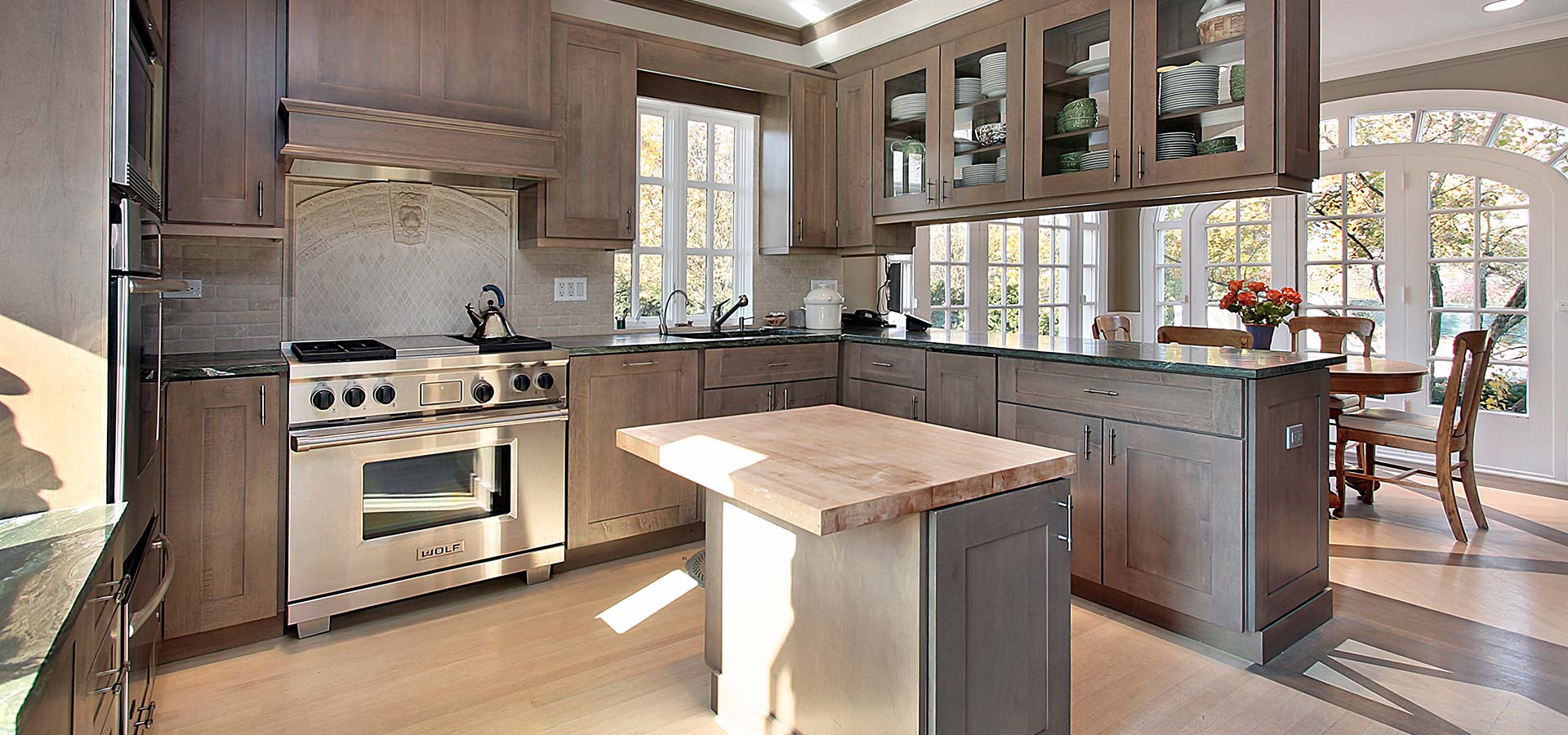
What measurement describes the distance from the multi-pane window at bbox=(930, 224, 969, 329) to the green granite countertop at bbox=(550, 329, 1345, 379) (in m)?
1.22

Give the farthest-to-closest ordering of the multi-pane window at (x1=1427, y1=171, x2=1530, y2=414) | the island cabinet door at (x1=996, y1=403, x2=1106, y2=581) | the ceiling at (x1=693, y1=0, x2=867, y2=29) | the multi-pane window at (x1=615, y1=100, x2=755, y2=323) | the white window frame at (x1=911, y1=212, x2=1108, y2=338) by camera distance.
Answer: the white window frame at (x1=911, y1=212, x2=1108, y2=338), the multi-pane window at (x1=1427, y1=171, x2=1530, y2=414), the multi-pane window at (x1=615, y1=100, x2=755, y2=323), the ceiling at (x1=693, y1=0, x2=867, y2=29), the island cabinet door at (x1=996, y1=403, x2=1106, y2=581)

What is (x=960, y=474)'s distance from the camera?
5.49 ft

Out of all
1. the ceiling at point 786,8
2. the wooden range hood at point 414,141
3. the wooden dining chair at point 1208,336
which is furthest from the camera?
the wooden dining chair at point 1208,336

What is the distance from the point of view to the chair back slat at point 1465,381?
12.5ft

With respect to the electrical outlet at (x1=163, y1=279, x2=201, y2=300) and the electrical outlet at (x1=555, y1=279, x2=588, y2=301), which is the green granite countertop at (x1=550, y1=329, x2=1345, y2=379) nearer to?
the electrical outlet at (x1=555, y1=279, x2=588, y2=301)

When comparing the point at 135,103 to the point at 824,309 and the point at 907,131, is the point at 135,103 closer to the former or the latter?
the point at 824,309

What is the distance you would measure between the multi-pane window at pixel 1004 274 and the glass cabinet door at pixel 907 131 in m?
1.80

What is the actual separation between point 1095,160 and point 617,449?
2316 millimetres

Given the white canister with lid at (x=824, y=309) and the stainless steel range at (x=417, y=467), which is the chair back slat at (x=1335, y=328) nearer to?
the white canister with lid at (x=824, y=309)

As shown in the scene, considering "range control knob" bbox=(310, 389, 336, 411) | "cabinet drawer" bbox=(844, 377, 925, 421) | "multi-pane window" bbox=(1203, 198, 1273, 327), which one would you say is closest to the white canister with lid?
"cabinet drawer" bbox=(844, 377, 925, 421)

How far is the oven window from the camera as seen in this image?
2924 millimetres

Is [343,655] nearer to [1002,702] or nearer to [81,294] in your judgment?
[81,294]

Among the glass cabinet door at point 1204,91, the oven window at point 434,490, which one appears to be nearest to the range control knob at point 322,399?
the oven window at point 434,490

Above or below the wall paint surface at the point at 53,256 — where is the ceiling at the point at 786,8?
above
